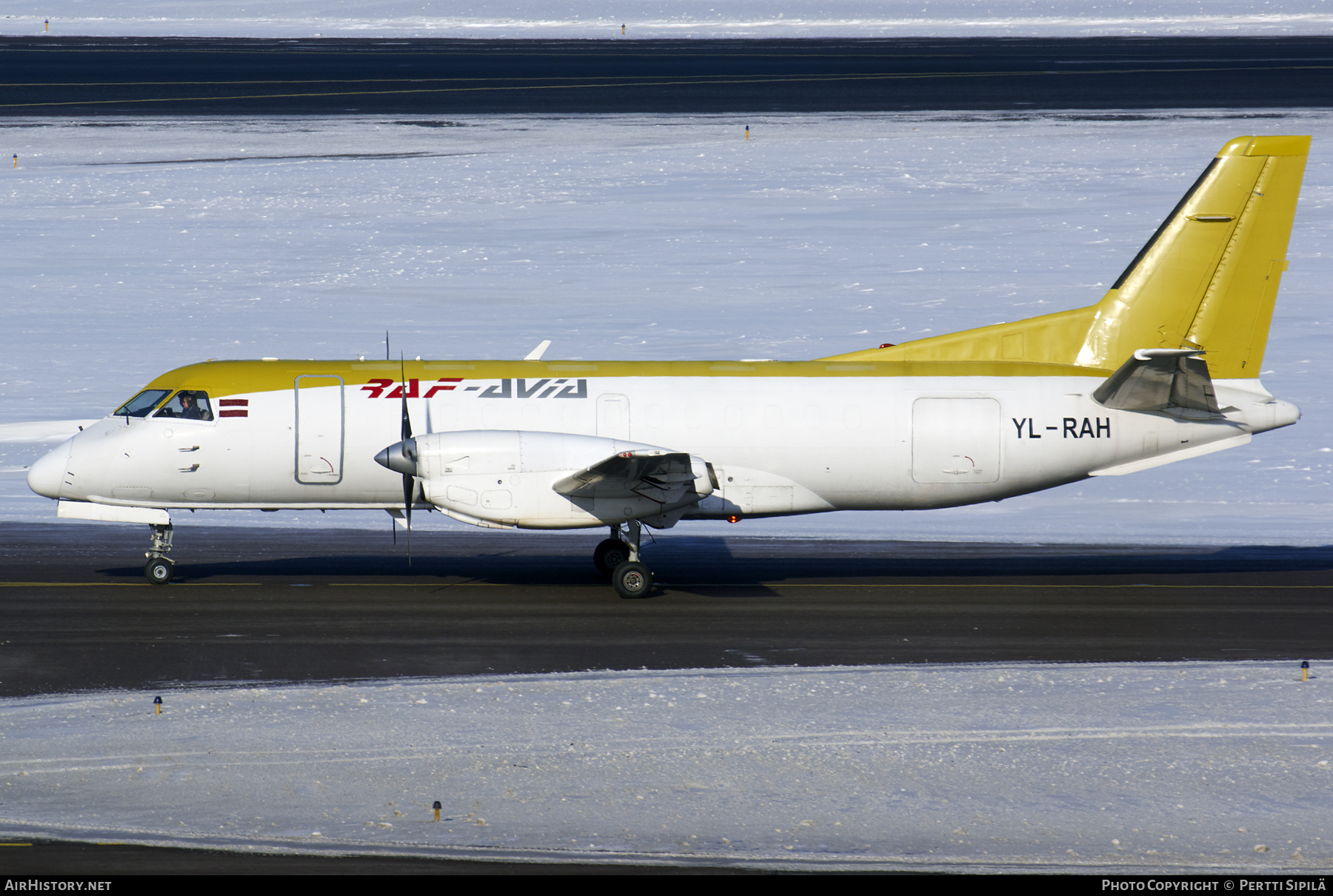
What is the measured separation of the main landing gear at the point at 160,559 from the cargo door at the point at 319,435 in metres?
2.16

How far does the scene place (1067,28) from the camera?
8669 cm

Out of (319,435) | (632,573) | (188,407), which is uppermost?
(188,407)

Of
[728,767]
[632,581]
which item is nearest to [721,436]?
[632,581]

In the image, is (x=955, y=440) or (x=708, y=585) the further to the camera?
(x=708, y=585)

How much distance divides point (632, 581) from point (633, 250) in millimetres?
21805

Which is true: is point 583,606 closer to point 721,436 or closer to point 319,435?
point 721,436

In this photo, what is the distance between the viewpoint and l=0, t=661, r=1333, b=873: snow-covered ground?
10961 mm

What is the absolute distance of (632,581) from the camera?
19.8 m

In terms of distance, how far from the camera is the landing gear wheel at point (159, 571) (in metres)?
20.3

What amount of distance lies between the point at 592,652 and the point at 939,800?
5868 mm

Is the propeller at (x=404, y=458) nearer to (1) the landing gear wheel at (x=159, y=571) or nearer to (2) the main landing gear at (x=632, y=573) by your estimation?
(2) the main landing gear at (x=632, y=573)

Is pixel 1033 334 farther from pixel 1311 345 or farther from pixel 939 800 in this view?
pixel 1311 345

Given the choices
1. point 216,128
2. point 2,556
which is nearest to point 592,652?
point 2,556

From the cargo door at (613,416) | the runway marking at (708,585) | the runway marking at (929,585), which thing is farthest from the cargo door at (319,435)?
the runway marking at (929,585)
